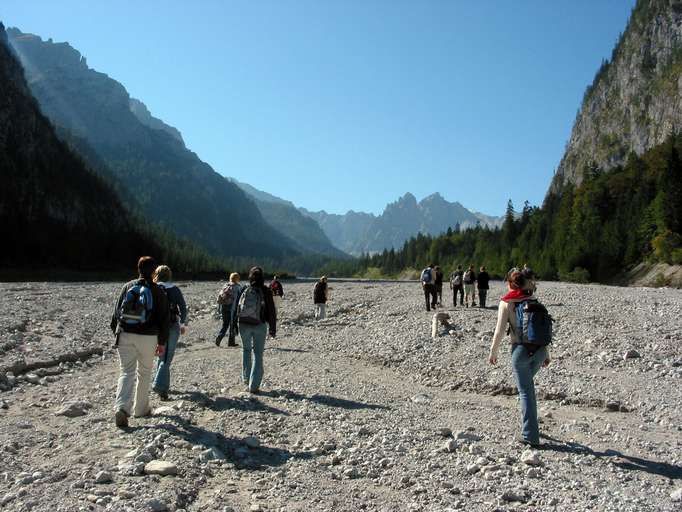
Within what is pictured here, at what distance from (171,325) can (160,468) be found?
16.7 feet

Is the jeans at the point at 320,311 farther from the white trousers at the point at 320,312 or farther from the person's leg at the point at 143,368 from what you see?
the person's leg at the point at 143,368

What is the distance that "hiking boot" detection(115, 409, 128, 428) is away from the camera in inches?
361

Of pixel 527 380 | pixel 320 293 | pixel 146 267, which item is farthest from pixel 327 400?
pixel 320 293

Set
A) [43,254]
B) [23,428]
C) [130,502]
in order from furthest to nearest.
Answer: [43,254], [23,428], [130,502]

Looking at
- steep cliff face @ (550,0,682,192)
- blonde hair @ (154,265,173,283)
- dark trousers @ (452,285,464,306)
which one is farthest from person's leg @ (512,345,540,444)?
steep cliff face @ (550,0,682,192)

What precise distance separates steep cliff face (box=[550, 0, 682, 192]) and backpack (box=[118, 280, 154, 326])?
15616 cm

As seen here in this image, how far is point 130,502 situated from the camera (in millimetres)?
6426

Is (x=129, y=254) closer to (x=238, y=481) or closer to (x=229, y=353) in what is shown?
(x=229, y=353)

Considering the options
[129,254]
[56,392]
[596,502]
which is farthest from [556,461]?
[129,254]

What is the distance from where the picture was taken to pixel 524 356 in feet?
29.1

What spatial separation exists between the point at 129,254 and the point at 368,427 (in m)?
137

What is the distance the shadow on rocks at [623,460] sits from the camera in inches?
316

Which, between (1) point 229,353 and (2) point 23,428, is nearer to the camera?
(2) point 23,428

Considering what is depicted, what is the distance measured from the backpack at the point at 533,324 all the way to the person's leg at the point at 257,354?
18.5ft
